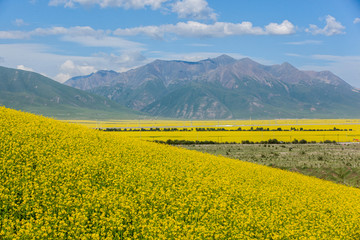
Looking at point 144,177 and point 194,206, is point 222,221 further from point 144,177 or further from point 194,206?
point 144,177

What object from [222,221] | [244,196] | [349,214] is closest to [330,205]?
[349,214]

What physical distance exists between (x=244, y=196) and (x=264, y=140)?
2440 inches

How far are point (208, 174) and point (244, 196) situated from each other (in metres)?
4.35

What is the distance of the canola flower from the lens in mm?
9758

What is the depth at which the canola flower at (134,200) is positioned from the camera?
976 centimetres

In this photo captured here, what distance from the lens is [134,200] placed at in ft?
39.0

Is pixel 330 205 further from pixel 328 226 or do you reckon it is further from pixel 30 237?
pixel 30 237

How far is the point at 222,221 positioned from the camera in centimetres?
1149

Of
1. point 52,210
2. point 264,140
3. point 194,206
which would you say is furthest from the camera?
point 264,140

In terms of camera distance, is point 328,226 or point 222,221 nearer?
point 222,221

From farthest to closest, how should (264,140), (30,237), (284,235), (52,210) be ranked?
(264,140) → (284,235) → (52,210) → (30,237)

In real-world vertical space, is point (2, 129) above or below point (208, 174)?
above

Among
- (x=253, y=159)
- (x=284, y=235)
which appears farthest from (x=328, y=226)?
(x=253, y=159)

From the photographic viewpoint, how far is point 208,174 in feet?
61.6
